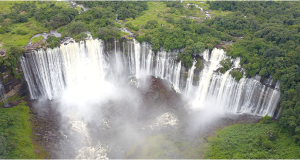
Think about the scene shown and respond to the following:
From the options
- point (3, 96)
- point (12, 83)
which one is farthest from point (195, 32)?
point (3, 96)

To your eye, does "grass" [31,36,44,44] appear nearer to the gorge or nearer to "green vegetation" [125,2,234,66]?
the gorge

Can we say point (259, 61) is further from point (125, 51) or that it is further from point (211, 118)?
point (125, 51)

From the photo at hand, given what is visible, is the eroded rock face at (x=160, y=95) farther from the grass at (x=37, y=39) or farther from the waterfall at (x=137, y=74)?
the grass at (x=37, y=39)

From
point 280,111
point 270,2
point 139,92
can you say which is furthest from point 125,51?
point 270,2

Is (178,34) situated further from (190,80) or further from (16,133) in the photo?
(16,133)

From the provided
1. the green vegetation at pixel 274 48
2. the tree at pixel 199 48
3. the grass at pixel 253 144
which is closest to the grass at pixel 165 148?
the grass at pixel 253 144

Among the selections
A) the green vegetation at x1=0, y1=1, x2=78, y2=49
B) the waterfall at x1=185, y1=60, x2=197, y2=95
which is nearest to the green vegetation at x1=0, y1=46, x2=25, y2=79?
the green vegetation at x1=0, y1=1, x2=78, y2=49
